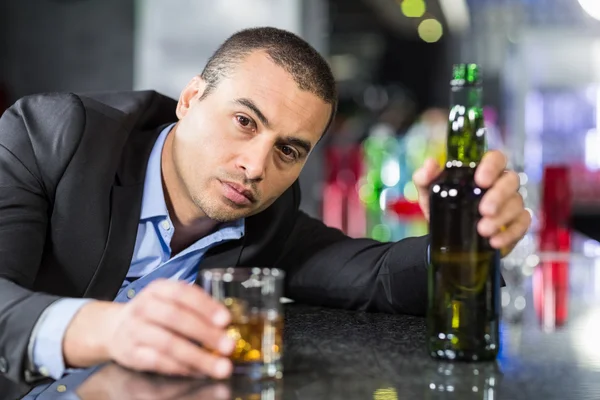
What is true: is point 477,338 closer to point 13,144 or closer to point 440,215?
point 440,215

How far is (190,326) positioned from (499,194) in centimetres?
37

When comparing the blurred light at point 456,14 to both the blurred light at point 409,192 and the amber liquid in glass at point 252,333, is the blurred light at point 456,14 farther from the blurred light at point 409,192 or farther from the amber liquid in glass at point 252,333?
the amber liquid in glass at point 252,333

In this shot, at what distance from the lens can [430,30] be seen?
8.35 meters

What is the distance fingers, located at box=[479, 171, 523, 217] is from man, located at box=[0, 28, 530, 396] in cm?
18

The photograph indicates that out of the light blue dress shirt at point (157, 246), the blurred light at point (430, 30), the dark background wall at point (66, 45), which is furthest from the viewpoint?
the blurred light at point (430, 30)

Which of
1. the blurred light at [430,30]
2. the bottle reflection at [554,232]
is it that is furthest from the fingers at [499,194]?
the blurred light at [430,30]

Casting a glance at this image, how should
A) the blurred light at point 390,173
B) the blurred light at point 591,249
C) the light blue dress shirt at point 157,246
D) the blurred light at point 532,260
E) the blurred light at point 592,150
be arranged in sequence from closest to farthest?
the light blue dress shirt at point 157,246 < the blurred light at point 532,260 < the blurred light at point 591,249 < the blurred light at point 390,173 < the blurred light at point 592,150

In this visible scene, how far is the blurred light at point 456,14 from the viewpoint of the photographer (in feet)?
21.8

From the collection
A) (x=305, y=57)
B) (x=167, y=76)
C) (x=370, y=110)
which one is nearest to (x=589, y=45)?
(x=370, y=110)

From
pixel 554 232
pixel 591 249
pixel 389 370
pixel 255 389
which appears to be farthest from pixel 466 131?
pixel 591 249

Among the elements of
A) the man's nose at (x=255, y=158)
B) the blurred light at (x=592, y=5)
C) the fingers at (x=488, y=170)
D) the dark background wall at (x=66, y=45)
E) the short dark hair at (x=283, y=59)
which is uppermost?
the blurred light at (x=592, y=5)

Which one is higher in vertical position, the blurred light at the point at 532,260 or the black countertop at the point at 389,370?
the blurred light at the point at 532,260

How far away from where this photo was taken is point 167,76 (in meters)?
3.97

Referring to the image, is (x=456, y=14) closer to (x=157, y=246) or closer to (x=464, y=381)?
(x=157, y=246)
